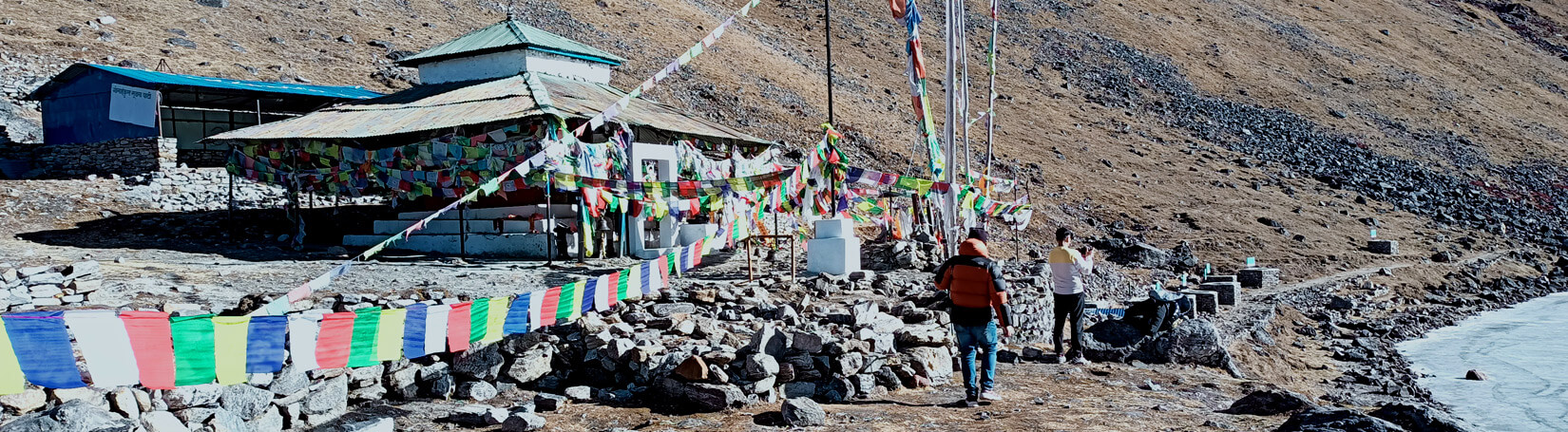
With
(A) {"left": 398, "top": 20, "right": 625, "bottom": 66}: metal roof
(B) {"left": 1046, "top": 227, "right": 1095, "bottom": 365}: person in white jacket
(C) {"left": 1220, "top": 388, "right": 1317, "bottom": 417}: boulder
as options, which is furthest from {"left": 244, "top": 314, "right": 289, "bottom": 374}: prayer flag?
(A) {"left": 398, "top": 20, "right": 625, "bottom": 66}: metal roof

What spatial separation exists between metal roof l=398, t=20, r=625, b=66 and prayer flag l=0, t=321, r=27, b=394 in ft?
44.6

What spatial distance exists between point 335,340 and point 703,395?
2820 mm

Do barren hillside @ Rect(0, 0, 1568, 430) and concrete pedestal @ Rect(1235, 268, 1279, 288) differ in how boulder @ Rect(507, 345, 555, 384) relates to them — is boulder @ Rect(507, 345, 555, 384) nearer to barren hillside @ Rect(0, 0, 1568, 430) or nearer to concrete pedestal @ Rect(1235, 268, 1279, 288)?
barren hillside @ Rect(0, 0, 1568, 430)

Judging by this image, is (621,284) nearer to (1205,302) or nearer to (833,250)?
(833,250)


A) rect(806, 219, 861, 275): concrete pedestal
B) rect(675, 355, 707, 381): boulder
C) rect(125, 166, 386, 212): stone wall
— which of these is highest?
rect(125, 166, 386, 212): stone wall

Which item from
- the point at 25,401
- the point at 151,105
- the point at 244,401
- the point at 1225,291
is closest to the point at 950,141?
the point at 1225,291

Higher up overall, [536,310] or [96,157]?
[96,157]

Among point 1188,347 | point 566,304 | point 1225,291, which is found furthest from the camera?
point 1225,291

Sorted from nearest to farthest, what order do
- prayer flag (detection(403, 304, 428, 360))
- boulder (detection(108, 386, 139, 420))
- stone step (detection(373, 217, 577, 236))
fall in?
1. boulder (detection(108, 386, 139, 420))
2. prayer flag (detection(403, 304, 428, 360))
3. stone step (detection(373, 217, 577, 236))

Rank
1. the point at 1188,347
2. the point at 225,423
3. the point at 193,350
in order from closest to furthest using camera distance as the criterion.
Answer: the point at 193,350 < the point at 225,423 < the point at 1188,347

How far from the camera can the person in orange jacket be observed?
864 cm

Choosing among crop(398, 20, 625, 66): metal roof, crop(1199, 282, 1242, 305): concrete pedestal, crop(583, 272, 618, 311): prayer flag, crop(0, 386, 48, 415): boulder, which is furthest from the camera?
crop(398, 20, 625, 66): metal roof

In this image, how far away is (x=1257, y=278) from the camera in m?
23.7

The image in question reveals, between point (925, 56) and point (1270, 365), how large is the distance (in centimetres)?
3449
